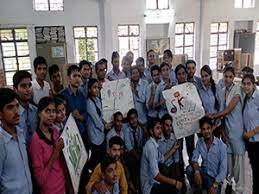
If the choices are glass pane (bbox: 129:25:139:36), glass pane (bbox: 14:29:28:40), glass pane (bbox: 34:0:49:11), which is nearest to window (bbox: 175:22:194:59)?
glass pane (bbox: 129:25:139:36)

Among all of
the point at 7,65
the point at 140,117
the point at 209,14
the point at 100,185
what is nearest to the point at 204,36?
the point at 209,14

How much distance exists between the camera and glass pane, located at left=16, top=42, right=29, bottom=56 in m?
8.37

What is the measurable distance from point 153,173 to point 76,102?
1.05 meters

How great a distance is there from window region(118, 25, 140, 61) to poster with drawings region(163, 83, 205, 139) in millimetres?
6579

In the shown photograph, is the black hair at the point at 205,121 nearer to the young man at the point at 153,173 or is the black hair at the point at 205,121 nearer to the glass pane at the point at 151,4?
the young man at the point at 153,173

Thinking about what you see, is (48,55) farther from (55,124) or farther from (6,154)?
(6,154)

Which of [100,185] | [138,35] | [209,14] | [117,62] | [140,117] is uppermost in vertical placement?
[209,14]

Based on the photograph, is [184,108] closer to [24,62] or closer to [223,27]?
[24,62]

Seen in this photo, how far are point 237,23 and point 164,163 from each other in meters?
9.97

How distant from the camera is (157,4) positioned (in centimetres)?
984

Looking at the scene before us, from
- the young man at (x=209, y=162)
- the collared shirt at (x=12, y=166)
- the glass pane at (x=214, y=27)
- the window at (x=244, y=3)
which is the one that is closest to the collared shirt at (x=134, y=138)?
the young man at (x=209, y=162)

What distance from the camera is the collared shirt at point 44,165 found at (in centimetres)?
195

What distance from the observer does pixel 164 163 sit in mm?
3188

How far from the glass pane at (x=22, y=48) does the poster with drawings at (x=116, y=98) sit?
5.86 meters
